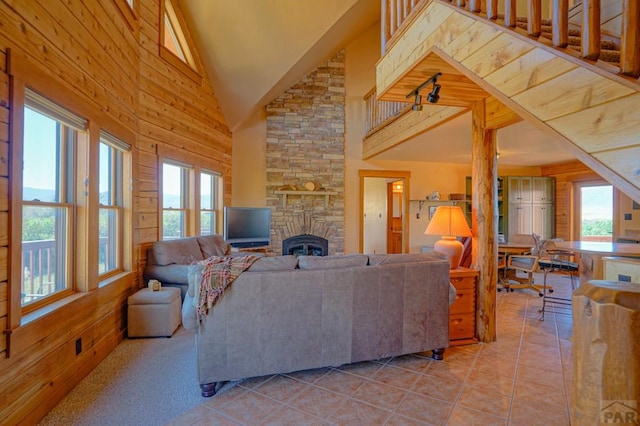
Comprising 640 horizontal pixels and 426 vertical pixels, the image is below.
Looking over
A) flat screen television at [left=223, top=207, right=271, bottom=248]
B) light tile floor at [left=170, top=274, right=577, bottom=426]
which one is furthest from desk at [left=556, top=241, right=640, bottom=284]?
flat screen television at [left=223, top=207, right=271, bottom=248]

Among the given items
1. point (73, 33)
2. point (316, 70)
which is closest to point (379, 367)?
point (73, 33)

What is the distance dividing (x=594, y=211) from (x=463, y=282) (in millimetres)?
5518

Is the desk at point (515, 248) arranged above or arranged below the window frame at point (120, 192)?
below

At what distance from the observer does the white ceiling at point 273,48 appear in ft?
14.3

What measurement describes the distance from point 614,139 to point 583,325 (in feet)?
2.51

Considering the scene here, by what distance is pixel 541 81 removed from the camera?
Result: 137 cm

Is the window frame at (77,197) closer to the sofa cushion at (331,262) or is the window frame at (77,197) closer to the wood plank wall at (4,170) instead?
the wood plank wall at (4,170)

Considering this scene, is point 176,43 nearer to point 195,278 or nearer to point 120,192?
point 120,192

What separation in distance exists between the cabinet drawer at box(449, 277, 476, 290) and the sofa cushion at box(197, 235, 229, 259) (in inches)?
132

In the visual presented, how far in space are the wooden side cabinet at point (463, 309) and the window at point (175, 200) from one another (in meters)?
3.76

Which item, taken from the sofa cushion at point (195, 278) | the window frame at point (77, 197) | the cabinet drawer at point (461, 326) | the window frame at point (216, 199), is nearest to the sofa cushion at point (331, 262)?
the sofa cushion at point (195, 278)

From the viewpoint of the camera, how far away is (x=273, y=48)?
4.71m

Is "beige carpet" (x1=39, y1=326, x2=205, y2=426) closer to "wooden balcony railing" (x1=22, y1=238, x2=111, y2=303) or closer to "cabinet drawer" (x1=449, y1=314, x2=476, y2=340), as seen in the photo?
"wooden balcony railing" (x1=22, y1=238, x2=111, y2=303)

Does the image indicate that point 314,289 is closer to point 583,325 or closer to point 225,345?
point 225,345
